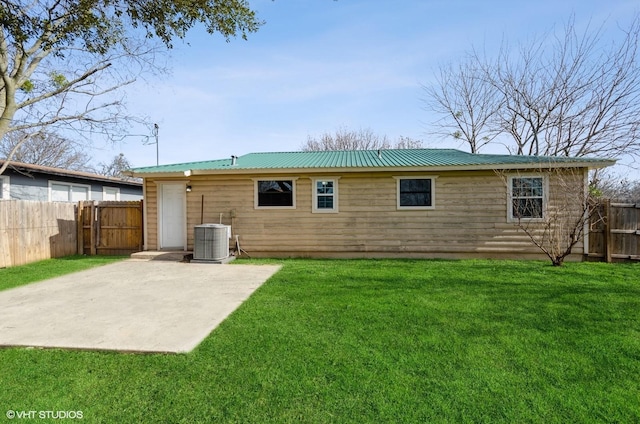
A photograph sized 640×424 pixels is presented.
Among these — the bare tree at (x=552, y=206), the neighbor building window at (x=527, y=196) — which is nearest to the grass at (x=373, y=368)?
the bare tree at (x=552, y=206)

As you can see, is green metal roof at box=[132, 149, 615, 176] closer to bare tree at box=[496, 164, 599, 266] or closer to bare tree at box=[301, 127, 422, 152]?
bare tree at box=[496, 164, 599, 266]

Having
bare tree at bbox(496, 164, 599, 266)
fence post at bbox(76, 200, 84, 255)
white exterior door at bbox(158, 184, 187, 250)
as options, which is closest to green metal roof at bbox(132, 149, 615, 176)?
bare tree at bbox(496, 164, 599, 266)

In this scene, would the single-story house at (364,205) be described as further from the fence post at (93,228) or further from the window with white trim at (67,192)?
the window with white trim at (67,192)

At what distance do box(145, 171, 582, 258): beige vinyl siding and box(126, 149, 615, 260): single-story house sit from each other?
0.09ft

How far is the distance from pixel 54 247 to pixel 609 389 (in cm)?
1198

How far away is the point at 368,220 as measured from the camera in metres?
8.95

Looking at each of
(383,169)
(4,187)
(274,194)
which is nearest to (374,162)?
(383,169)

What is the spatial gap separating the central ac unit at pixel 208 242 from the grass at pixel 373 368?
4132mm

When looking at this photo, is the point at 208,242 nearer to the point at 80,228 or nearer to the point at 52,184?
the point at 80,228

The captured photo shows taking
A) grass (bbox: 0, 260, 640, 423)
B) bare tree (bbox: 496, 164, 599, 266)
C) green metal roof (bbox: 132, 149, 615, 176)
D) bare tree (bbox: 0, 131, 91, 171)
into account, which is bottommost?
grass (bbox: 0, 260, 640, 423)

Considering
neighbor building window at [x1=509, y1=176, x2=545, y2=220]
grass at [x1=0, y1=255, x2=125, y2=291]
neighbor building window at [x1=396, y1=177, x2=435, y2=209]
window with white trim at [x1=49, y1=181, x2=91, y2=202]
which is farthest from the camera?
window with white trim at [x1=49, y1=181, x2=91, y2=202]

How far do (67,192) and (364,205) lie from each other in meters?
12.4

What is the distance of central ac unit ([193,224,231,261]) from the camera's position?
27.2 feet

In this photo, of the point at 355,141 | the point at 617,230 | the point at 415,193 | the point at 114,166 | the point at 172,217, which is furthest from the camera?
the point at 114,166
